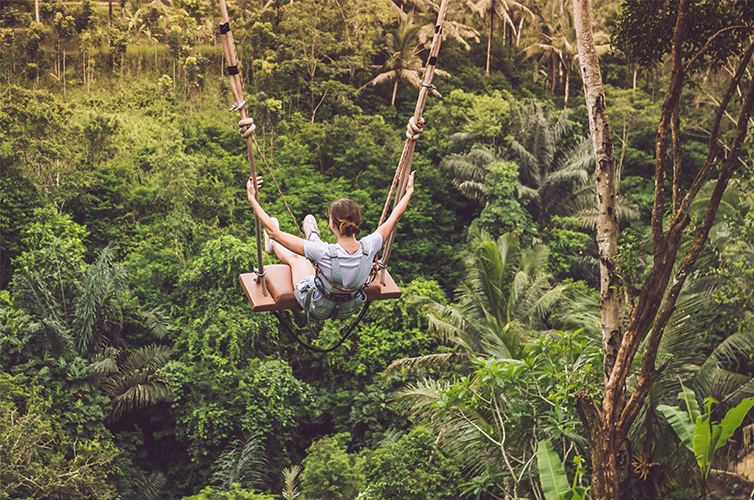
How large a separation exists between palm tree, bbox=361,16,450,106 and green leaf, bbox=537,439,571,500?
642 inches

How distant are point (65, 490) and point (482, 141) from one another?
1288 cm

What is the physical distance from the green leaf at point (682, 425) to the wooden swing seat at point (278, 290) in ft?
10.7

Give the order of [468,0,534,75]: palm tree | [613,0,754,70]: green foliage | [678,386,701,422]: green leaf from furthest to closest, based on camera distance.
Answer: [468,0,534,75]: palm tree < [678,386,701,422]: green leaf < [613,0,754,70]: green foliage

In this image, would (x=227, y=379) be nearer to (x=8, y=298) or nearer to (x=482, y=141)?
(x=8, y=298)

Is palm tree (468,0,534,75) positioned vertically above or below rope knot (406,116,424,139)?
below

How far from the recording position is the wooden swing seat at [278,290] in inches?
143

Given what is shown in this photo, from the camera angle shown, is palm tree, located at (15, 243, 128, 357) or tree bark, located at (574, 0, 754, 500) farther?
palm tree, located at (15, 243, 128, 357)

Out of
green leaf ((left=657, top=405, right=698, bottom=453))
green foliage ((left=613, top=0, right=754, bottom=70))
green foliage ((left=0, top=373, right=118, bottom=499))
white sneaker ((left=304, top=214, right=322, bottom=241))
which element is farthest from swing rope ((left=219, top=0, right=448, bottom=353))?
green foliage ((left=0, top=373, right=118, bottom=499))

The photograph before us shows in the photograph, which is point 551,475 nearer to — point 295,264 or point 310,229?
point 295,264

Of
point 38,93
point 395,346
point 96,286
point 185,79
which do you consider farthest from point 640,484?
point 185,79

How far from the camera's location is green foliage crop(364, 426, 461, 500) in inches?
304

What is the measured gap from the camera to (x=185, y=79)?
17953mm

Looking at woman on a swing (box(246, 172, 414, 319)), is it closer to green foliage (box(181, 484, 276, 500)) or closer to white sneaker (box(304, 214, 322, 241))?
white sneaker (box(304, 214, 322, 241))

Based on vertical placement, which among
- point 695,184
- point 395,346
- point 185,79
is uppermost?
point 695,184
